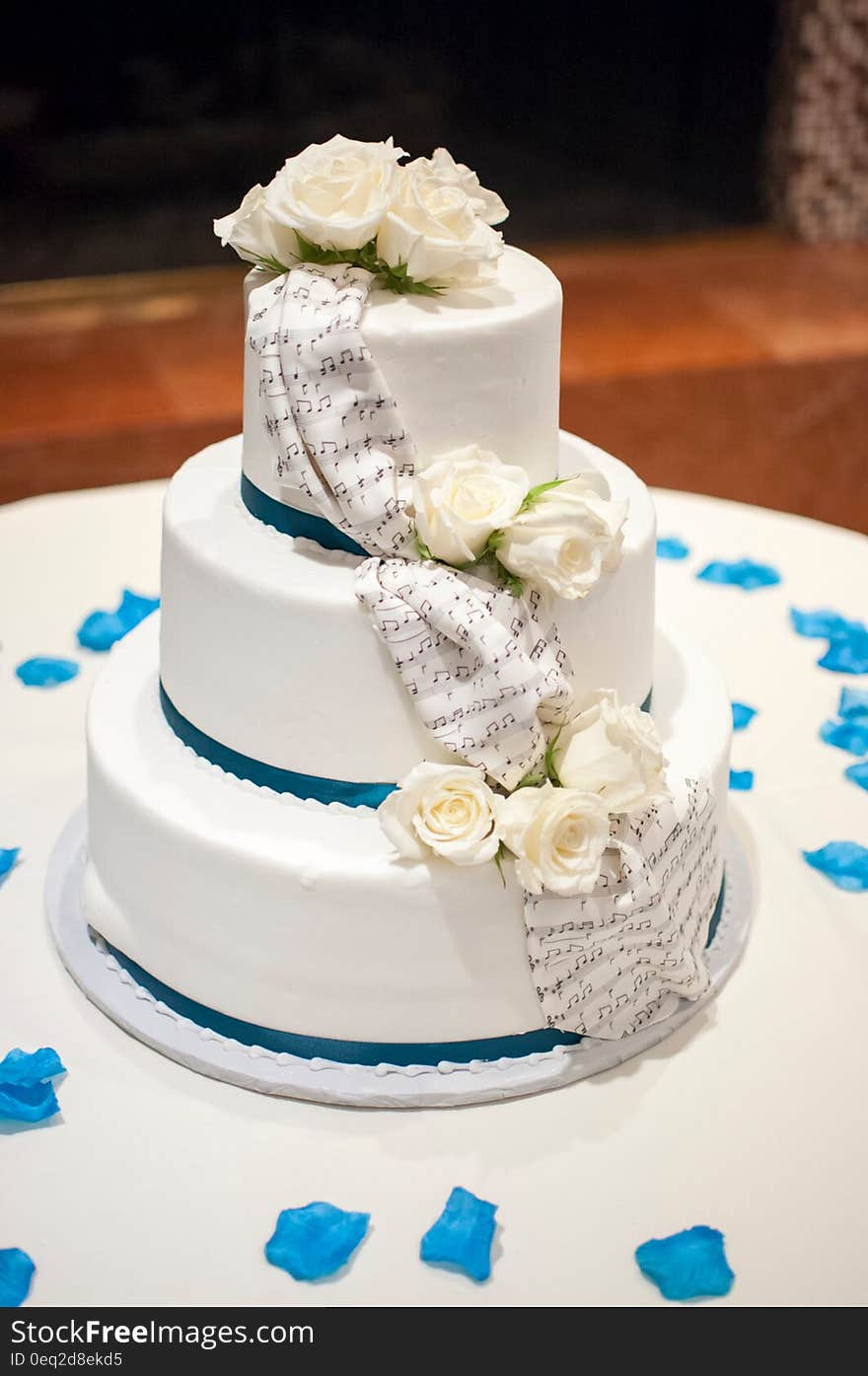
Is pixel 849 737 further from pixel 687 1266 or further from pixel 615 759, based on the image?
pixel 687 1266

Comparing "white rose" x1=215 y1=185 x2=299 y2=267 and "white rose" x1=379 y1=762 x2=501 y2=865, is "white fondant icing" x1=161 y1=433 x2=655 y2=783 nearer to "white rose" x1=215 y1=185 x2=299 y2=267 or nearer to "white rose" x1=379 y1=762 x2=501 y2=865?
"white rose" x1=379 y1=762 x2=501 y2=865

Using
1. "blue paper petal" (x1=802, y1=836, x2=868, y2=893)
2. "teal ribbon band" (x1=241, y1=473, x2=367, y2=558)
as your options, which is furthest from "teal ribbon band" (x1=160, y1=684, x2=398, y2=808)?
"blue paper petal" (x1=802, y1=836, x2=868, y2=893)

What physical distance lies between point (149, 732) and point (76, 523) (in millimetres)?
1101

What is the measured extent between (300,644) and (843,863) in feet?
2.63

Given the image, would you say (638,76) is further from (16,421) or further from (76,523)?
(76,523)

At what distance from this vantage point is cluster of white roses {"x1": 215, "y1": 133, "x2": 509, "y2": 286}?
1521mm

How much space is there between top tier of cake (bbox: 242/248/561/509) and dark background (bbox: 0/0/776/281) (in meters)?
2.93

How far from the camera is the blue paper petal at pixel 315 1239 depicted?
1426 mm

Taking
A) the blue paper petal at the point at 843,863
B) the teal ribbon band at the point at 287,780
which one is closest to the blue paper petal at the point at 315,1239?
the teal ribbon band at the point at 287,780

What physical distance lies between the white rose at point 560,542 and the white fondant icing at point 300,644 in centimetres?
7

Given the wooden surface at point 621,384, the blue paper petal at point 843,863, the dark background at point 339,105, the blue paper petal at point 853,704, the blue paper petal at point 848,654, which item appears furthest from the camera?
the dark background at point 339,105

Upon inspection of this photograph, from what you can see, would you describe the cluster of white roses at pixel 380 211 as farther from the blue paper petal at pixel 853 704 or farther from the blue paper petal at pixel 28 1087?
the blue paper petal at pixel 853 704

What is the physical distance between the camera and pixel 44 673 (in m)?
2.33
